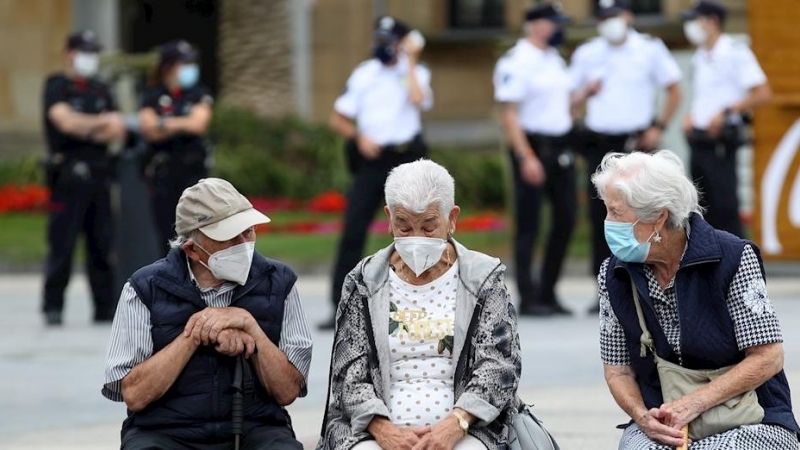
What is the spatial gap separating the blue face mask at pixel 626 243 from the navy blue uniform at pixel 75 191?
696cm

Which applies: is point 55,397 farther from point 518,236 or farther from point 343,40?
point 343,40

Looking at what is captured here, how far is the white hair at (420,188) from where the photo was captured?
5.74 meters

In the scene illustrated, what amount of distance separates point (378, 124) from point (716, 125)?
2154mm

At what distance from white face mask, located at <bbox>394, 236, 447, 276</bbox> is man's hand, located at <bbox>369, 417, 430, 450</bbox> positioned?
49 centimetres

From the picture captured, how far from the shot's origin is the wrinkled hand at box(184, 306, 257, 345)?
5.71 meters

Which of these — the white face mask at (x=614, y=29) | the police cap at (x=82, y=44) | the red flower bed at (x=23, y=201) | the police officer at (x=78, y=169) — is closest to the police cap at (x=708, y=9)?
the white face mask at (x=614, y=29)

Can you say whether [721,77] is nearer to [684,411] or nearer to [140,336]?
[684,411]

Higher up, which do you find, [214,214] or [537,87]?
[214,214]

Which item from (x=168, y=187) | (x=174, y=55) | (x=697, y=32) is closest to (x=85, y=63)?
(x=174, y=55)

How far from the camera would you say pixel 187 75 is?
12258mm

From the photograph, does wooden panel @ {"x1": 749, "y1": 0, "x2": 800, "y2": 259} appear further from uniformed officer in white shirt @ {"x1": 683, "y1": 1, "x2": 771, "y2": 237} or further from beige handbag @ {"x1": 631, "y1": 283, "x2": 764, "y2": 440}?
beige handbag @ {"x1": 631, "y1": 283, "x2": 764, "y2": 440}

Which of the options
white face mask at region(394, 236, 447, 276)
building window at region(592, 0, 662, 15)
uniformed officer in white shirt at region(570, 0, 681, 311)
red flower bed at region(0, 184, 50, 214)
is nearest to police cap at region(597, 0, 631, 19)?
uniformed officer in white shirt at region(570, 0, 681, 311)

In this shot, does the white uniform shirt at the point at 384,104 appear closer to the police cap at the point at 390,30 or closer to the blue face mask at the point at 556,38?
the police cap at the point at 390,30

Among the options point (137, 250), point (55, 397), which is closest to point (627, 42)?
point (137, 250)
